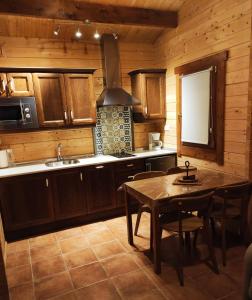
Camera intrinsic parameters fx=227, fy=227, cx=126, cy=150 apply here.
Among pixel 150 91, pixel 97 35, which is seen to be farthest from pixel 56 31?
pixel 150 91

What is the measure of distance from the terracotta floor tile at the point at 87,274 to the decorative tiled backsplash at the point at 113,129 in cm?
198

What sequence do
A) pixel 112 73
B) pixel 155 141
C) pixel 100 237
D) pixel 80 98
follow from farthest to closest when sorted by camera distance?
pixel 155 141 → pixel 112 73 → pixel 80 98 → pixel 100 237

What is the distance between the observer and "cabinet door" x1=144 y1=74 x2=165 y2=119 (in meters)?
3.86

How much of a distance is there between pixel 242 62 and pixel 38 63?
284cm

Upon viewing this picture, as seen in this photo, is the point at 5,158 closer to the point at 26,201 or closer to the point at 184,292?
the point at 26,201

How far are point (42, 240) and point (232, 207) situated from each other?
2422mm

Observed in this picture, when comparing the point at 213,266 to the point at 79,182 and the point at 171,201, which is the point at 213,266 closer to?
the point at 171,201

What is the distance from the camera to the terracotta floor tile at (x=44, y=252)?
264 centimetres

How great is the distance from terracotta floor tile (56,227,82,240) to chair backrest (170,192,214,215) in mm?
1712

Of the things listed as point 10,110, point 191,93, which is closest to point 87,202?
point 10,110

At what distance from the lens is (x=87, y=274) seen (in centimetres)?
229

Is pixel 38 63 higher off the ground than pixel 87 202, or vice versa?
pixel 38 63

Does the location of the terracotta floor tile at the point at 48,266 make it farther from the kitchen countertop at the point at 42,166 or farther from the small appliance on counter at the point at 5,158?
the small appliance on counter at the point at 5,158

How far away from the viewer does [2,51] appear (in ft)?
10.8
